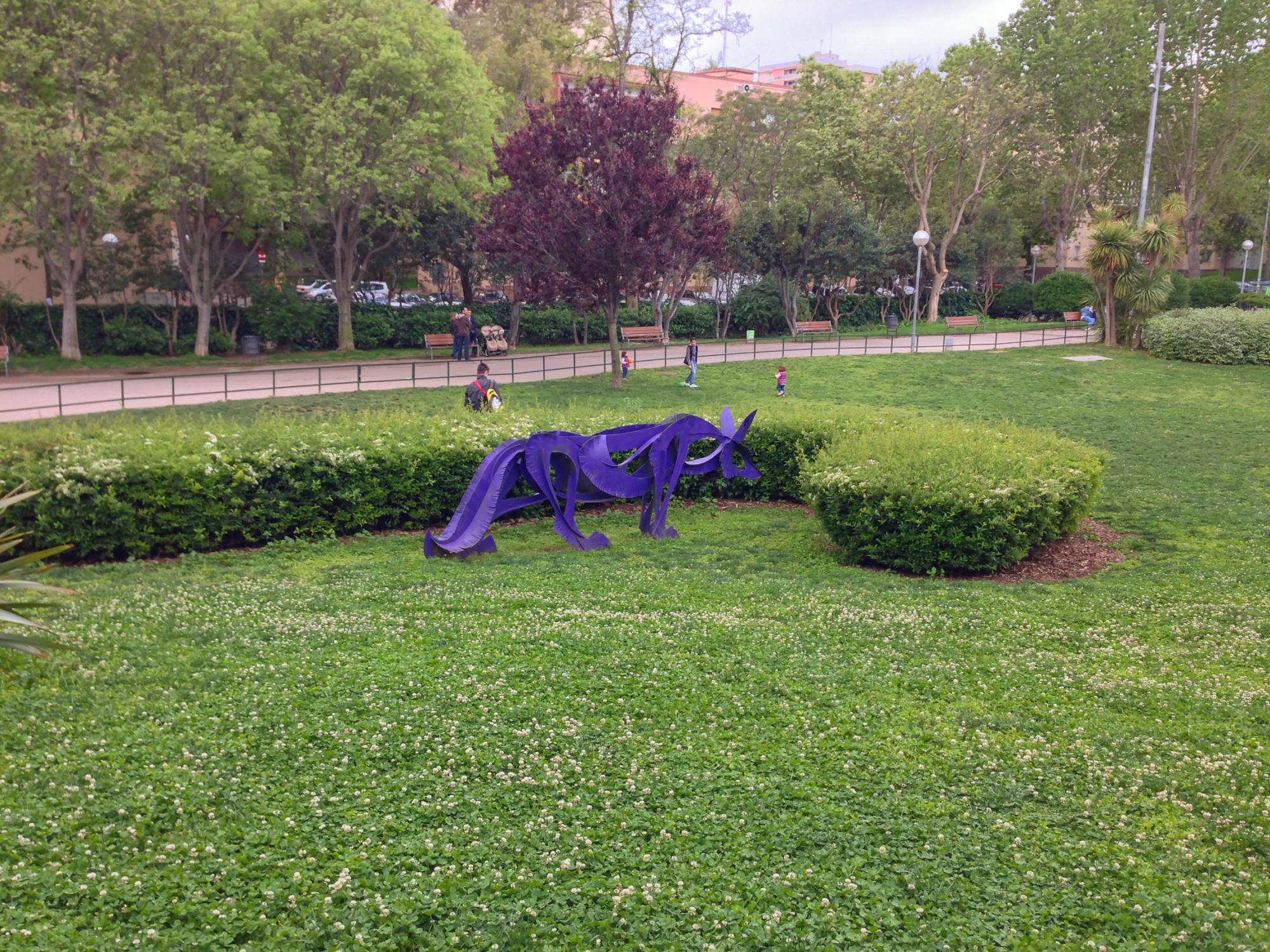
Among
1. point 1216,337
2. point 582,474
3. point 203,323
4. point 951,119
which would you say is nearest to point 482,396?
point 582,474

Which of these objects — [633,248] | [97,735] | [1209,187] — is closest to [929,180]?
[1209,187]

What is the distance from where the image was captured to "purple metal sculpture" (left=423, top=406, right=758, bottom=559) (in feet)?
33.1

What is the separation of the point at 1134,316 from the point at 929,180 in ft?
33.4

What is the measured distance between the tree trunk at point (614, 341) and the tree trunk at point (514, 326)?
9151 mm

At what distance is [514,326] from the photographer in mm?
32938

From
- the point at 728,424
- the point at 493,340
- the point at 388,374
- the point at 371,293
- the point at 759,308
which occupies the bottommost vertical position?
the point at 388,374

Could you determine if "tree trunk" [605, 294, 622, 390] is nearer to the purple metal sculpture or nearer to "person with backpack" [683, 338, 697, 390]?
"person with backpack" [683, 338, 697, 390]

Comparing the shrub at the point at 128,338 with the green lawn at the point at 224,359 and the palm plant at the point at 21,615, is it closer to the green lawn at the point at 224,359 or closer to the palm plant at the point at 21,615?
the green lawn at the point at 224,359

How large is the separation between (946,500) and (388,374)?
18.6 meters

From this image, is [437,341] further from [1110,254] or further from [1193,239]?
[1193,239]

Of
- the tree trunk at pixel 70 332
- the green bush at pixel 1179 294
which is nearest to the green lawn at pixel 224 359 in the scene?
the tree trunk at pixel 70 332

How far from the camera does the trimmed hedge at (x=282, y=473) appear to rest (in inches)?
389

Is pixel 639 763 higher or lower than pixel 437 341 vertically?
lower

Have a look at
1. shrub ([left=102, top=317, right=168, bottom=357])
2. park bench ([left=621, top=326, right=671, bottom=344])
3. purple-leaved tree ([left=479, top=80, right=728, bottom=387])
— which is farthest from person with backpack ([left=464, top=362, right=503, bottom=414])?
park bench ([left=621, top=326, right=671, bottom=344])
